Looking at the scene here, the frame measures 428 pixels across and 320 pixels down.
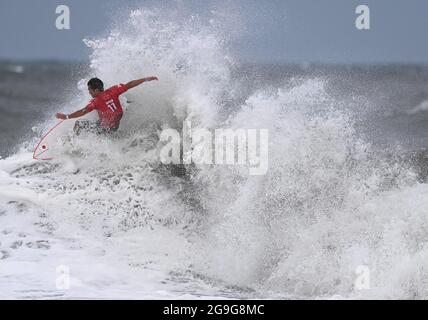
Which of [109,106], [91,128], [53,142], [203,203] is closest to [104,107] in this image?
[109,106]

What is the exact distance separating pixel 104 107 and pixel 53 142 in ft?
4.64

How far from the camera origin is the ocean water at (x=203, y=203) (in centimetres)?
766

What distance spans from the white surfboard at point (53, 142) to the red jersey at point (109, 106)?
2.58ft

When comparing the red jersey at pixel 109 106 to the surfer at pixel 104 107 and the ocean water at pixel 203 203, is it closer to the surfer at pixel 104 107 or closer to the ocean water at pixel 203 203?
the surfer at pixel 104 107

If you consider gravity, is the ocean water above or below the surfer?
below

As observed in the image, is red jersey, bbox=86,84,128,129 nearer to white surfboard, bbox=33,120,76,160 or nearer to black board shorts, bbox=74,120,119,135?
black board shorts, bbox=74,120,119,135

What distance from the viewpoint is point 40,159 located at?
1158 cm

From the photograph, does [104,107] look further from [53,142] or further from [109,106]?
[53,142]

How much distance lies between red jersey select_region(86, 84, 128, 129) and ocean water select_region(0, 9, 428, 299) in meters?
0.31

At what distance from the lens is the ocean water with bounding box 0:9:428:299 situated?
25.1 ft

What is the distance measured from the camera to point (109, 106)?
1089cm

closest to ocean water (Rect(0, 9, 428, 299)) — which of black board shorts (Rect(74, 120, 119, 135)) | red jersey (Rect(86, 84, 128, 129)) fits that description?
black board shorts (Rect(74, 120, 119, 135))

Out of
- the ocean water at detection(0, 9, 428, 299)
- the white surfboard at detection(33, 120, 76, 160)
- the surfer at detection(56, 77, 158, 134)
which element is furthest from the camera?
the white surfboard at detection(33, 120, 76, 160)
